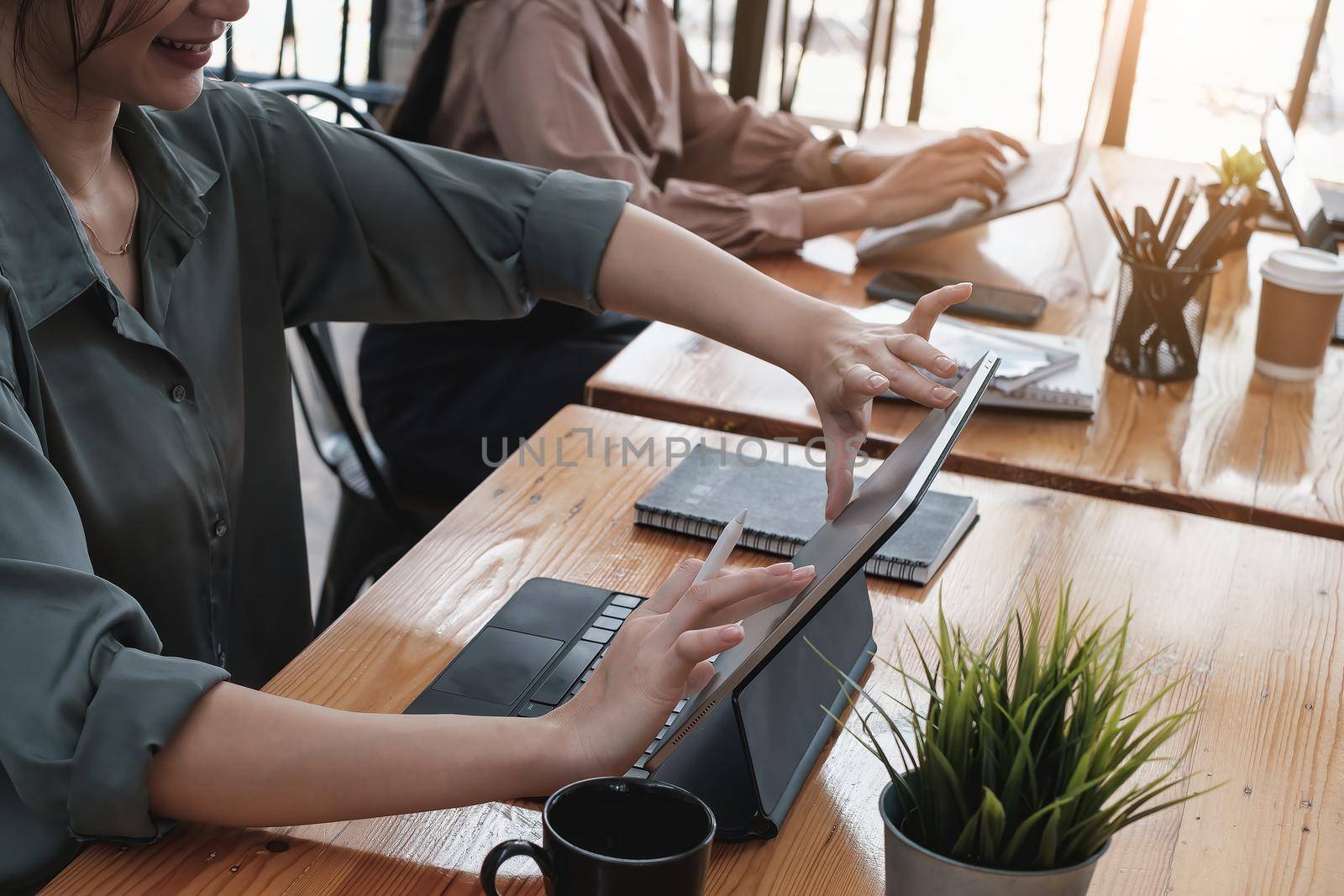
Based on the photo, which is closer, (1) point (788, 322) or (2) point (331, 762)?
(2) point (331, 762)

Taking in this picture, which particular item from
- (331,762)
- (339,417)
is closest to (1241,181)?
(339,417)

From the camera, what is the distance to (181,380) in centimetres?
99

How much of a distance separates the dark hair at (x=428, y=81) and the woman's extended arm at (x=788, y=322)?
0.85 meters

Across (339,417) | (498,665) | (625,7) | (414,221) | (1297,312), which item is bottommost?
(339,417)

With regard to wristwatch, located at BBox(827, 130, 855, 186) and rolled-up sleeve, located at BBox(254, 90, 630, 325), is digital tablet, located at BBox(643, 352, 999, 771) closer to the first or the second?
rolled-up sleeve, located at BBox(254, 90, 630, 325)

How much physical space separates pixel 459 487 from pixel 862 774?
3.71ft

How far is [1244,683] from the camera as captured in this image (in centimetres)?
91

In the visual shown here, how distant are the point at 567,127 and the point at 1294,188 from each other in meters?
1.08

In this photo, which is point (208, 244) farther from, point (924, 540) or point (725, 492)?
point (924, 540)

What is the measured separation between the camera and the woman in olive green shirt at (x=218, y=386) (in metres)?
0.66

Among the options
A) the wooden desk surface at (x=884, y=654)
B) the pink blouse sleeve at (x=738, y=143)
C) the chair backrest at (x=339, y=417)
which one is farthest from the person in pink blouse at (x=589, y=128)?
the wooden desk surface at (x=884, y=654)

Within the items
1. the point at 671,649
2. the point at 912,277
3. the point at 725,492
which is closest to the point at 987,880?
the point at 671,649

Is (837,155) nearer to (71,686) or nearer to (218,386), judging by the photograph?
(218,386)

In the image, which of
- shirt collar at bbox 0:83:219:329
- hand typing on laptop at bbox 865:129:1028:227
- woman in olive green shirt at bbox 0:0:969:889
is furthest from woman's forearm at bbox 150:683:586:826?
hand typing on laptop at bbox 865:129:1028:227
